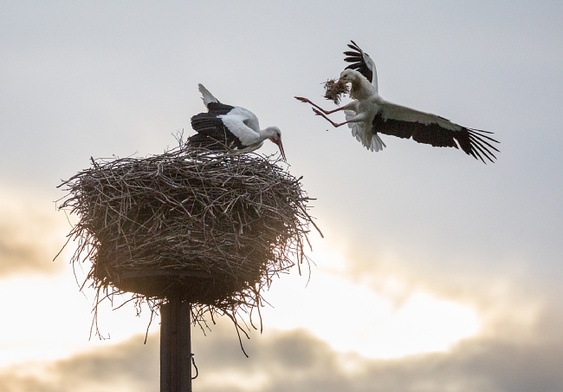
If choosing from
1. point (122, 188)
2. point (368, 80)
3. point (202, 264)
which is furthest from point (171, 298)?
point (368, 80)

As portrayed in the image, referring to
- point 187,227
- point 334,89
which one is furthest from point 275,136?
point 187,227

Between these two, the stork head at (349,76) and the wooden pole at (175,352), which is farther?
the stork head at (349,76)

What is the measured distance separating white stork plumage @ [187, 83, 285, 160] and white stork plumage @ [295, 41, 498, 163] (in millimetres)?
902

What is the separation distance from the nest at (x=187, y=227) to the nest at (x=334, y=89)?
2553 millimetres

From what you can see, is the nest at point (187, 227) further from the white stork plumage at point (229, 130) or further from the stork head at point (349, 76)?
the stork head at point (349, 76)

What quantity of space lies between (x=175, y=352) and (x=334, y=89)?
3986 mm

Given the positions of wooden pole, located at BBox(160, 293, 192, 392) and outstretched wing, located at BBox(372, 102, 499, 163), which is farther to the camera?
outstretched wing, located at BBox(372, 102, 499, 163)

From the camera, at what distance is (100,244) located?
750 cm

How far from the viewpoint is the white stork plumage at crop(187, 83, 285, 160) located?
9367 millimetres

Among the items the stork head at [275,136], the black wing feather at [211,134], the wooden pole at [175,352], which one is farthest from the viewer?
the stork head at [275,136]

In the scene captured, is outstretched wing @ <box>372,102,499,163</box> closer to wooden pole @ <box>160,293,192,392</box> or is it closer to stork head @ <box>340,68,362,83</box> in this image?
stork head @ <box>340,68,362,83</box>

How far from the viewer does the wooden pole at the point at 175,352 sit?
693 cm

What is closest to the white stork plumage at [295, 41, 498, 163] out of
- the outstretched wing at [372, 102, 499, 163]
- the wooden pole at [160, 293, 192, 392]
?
the outstretched wing at [372, 102, 499, 163]

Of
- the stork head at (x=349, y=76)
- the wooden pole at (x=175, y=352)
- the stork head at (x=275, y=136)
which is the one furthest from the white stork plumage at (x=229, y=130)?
the wooden pole at (x=175, y=352)
